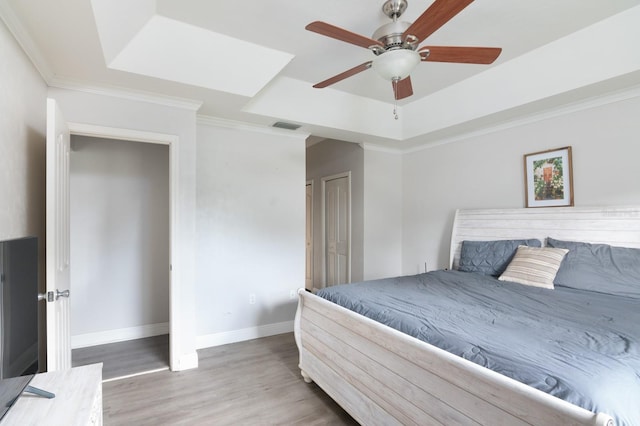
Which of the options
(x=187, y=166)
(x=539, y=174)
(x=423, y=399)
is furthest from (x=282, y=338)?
(x=539, y=174)

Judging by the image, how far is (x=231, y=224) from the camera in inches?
140

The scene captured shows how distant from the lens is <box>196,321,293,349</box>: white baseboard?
11.1ft

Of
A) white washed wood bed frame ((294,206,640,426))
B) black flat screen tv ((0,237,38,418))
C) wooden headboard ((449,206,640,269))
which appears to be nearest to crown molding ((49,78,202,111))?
black flat screen tv ((0,237,38,418))

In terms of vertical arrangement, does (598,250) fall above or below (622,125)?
below

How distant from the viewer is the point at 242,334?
11.7 feet

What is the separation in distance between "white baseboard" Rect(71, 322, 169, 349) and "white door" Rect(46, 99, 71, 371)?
1535 millimetres

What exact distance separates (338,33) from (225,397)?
2589 millimetres

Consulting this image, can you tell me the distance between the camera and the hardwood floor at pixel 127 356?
2.89m

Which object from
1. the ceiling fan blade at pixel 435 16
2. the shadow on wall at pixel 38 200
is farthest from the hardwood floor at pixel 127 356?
the ceiling fan blade at pixel 435 16

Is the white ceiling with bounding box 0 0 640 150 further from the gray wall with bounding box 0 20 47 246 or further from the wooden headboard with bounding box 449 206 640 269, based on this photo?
the wooden headboard with bounding box 449 206 640 269

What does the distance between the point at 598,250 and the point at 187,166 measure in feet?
11.5

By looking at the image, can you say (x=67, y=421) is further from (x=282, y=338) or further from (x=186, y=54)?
(x=282, y=338)

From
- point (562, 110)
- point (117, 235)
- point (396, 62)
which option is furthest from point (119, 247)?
point (562, 110)

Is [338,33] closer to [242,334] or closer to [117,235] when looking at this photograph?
[242,334]
